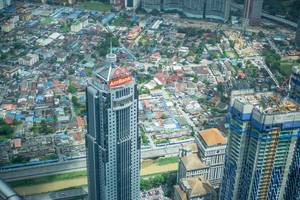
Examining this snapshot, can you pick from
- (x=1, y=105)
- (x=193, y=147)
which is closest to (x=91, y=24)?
(x=1, y=105)

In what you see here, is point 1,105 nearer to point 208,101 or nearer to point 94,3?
point 208,101

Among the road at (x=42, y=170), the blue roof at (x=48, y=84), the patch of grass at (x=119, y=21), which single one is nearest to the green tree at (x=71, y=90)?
the blue roof at (x=48, y=84)

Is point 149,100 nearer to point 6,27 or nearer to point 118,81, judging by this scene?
point 118,81

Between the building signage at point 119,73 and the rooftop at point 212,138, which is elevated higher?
the building signage at point 119,73

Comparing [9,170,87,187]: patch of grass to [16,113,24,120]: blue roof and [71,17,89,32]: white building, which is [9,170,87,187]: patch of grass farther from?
[71,17,89,32]: white building

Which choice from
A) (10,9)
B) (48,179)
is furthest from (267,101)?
(10,9)

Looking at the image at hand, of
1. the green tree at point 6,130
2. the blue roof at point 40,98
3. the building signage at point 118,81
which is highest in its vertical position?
the building signage at point 118,81

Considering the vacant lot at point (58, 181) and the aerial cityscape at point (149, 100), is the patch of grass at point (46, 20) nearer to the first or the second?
the aerial cityscape at point (149, 100)

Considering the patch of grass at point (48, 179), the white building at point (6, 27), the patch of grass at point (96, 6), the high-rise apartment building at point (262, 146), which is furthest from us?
the patch of grass at point (96, 6)
